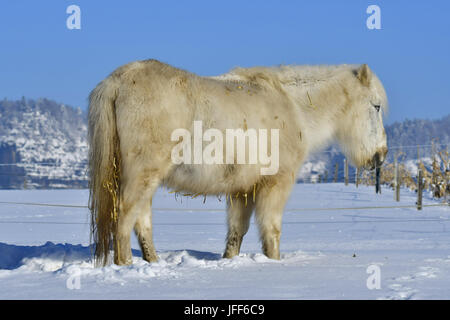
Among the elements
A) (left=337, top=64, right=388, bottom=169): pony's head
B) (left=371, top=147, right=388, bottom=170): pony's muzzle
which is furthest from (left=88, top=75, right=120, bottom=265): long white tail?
(left=371, top=147, right=388, bottom=170): pony's muzzle

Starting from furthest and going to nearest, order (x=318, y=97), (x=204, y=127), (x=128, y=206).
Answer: (x=318, y=97) < (x=204, y=127) < (x=128, y=206)

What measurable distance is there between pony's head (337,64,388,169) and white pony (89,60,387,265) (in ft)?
0.06

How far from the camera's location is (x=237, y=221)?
6430 mm

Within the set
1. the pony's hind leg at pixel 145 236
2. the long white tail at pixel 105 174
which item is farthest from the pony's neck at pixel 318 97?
the long white tail at pixel 105 174

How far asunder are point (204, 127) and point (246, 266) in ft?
4.58

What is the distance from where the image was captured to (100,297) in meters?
3.58

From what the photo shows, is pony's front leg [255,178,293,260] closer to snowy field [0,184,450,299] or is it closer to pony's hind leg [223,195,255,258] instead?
snowy field [0,184,450,299]

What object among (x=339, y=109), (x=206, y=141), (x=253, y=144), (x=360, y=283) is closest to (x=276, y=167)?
(x=253, y=144)

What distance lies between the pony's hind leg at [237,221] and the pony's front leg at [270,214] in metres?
0.38

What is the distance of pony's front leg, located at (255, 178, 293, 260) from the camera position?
19.6ft

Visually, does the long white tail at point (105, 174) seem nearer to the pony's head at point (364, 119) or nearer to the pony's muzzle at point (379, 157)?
the pony's head at point (364, 119)

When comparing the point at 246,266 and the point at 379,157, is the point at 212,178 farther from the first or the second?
the point at 379,157

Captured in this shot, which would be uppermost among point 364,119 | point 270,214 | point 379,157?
point 364,119

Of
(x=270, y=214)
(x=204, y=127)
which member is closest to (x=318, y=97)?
Answer: (x=270, y=214)
